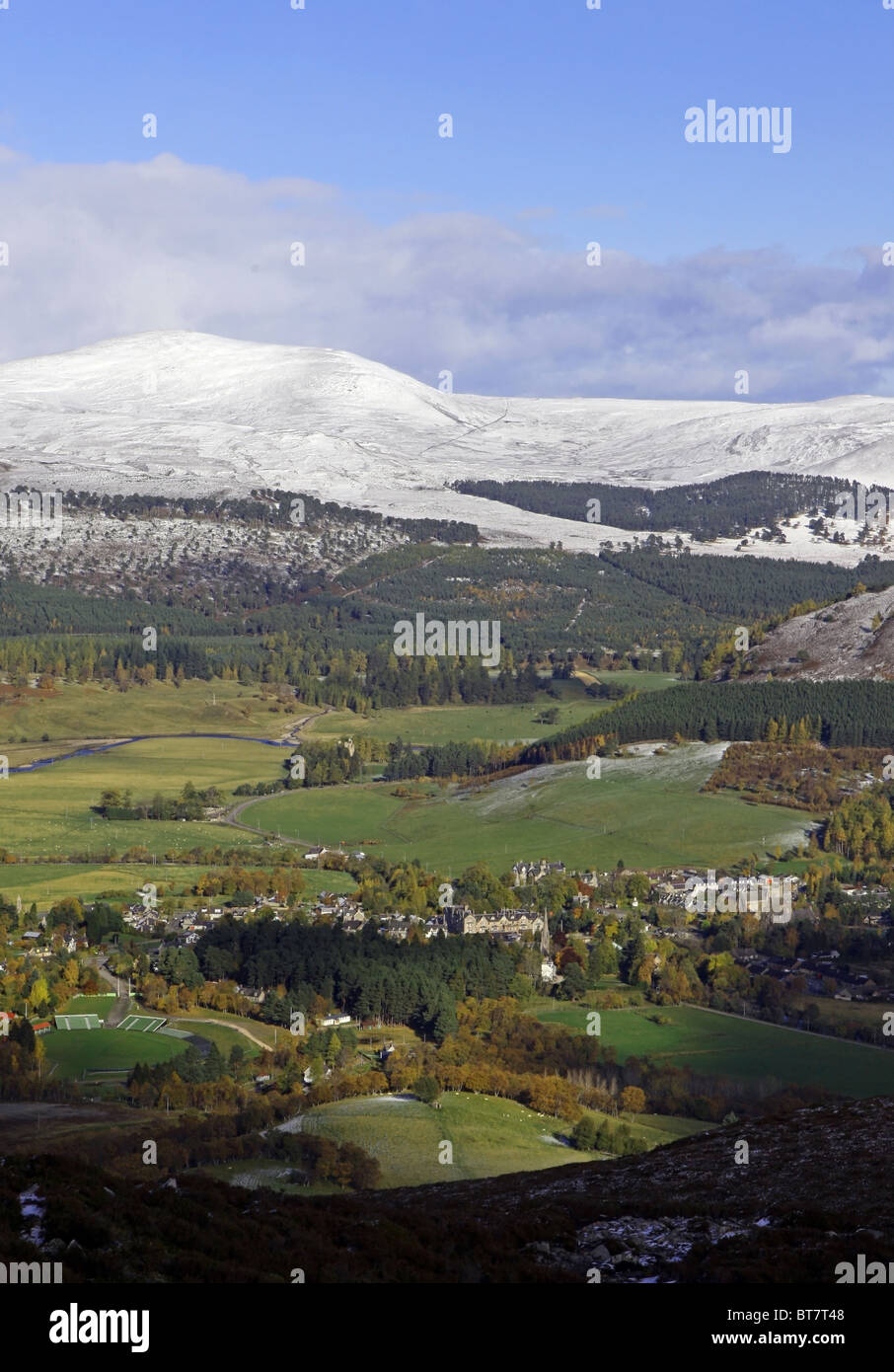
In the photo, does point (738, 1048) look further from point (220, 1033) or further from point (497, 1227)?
point (497, 1227)

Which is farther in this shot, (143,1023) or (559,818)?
(559,818)

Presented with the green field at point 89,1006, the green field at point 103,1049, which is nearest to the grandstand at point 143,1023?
the green field at point 103,1049

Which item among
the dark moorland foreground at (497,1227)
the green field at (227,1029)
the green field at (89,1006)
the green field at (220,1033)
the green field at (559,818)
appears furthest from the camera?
the green field at (559,818)

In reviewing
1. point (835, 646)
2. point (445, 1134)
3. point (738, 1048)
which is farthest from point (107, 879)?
point (835, 646)

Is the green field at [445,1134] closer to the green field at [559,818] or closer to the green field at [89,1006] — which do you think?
the green field at [89,1006]

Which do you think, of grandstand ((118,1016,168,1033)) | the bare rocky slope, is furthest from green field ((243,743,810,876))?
grandstand ((118,1016,168,1033))

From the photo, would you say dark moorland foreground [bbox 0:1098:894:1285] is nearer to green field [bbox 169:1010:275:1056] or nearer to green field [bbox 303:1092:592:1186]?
green field [bbox 303:1092:592:1186]
